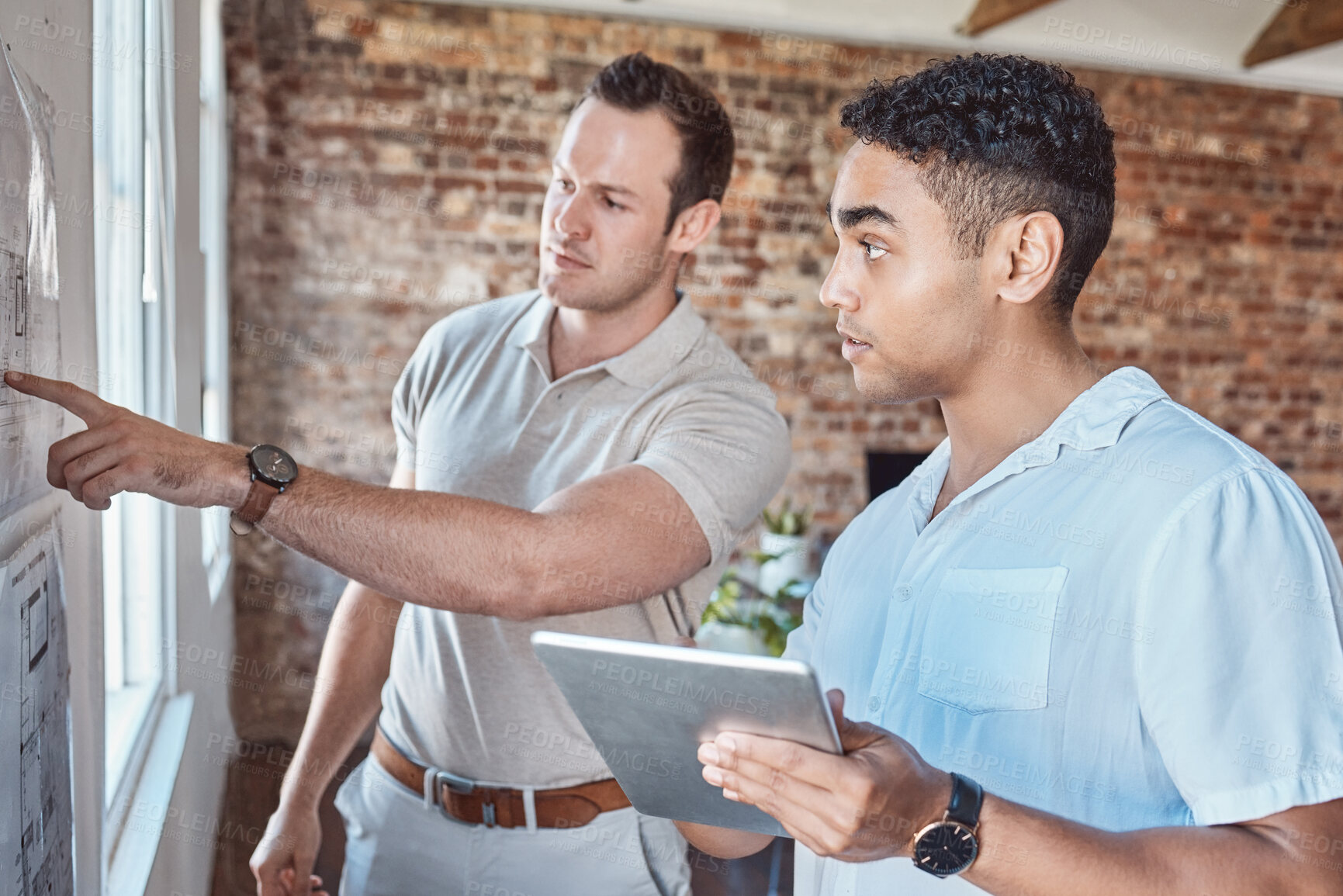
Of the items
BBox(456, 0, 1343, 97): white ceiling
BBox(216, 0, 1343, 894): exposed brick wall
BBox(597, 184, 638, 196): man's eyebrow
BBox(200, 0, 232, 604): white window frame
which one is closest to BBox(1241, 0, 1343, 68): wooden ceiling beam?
BBox(456, 0, 1343, 97): white ceiling

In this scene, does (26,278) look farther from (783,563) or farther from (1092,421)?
(783,563)

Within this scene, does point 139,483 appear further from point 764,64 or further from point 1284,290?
point 1284,290

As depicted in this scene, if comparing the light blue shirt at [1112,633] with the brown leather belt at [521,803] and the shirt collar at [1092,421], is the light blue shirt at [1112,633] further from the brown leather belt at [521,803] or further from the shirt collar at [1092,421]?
the brown leather belt at [521,803]

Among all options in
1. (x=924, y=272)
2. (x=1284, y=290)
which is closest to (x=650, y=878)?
(x=924, y=272)

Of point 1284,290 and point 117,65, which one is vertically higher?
point 117,65

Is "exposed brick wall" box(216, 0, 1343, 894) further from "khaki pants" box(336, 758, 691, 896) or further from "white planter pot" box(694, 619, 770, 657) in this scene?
"khaki pants" box(336, 758, 691, 896)

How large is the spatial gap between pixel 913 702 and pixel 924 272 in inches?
17.9

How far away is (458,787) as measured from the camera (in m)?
1.57

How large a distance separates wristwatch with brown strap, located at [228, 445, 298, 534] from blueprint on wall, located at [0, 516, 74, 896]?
0.17 metres

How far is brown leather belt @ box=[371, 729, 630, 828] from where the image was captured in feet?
5.11

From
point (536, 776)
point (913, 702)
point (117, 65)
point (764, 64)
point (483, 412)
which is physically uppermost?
point (764, 64)

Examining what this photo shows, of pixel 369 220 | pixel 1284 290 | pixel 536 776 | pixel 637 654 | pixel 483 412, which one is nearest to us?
pixel 637 654

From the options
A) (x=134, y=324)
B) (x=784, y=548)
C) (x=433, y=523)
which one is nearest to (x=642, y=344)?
(x=433, y=523)

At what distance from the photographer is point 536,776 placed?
61.6 inches
